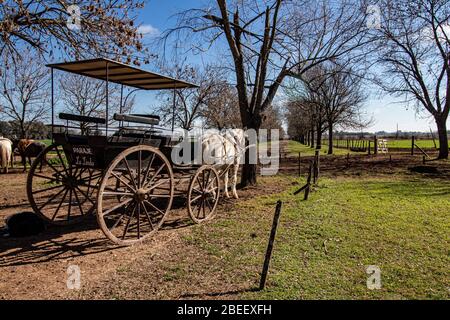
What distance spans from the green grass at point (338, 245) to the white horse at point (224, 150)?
112 cm

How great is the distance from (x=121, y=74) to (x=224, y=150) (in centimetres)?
320

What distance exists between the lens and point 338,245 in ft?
17.5

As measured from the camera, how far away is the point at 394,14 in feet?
60.7

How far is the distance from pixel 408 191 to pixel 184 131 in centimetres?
755

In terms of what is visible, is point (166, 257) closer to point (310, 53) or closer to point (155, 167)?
point (155, 167)

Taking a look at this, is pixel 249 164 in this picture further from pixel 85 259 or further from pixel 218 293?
pixel 218 293

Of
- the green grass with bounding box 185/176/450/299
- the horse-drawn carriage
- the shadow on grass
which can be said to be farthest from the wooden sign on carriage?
the shadow on grass

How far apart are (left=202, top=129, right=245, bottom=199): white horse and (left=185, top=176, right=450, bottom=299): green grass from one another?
1122 millimetres

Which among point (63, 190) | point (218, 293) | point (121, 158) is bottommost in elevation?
point (218, 293)

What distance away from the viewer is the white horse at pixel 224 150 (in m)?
7.62
